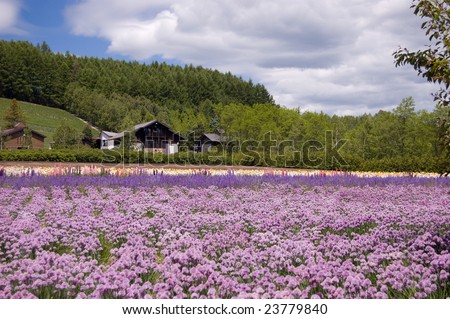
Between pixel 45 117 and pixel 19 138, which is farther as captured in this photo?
pixel 45 117

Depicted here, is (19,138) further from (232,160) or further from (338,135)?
(338,135)

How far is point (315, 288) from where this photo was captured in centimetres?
504

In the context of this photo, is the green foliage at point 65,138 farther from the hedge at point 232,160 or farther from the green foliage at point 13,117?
the hedge at point 232,160

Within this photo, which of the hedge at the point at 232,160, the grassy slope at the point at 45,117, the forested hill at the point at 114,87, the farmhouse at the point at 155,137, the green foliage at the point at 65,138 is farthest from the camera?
the forested hill at the point at 114,87

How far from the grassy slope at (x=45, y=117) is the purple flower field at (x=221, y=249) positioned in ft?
307

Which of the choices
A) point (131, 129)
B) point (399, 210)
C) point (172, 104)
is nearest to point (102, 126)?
point (172, 104)

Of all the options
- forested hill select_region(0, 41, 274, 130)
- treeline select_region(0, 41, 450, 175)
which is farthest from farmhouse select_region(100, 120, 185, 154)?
forested hill select_region(0, 41, 274, 130)

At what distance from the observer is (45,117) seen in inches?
4572

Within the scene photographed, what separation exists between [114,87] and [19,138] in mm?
70360

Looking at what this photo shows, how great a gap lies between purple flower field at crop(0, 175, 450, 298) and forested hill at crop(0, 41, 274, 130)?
96752 mm

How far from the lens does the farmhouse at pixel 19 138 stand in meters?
73.8

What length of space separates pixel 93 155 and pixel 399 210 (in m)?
37.4

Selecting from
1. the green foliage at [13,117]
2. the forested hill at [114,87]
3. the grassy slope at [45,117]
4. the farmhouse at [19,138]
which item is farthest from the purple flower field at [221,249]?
the forested hill at [114,87]

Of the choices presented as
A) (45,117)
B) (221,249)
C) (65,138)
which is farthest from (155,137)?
(221,249)
